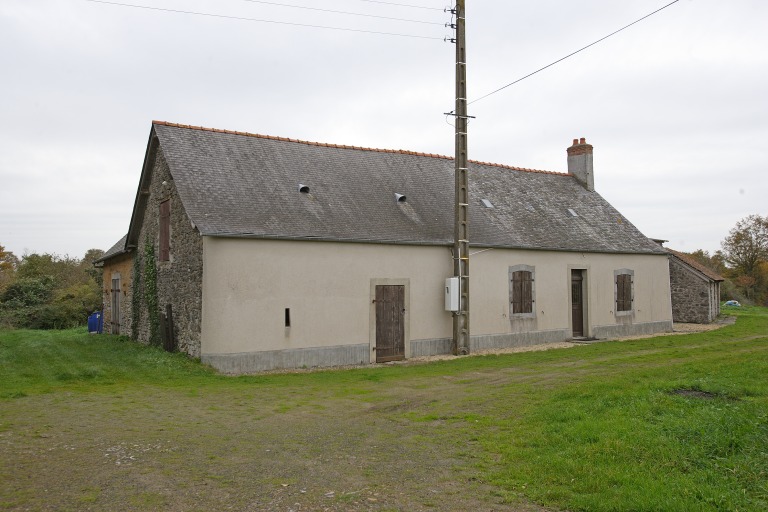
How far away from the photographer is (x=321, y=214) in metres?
14.5

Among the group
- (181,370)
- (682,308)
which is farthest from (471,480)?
(682,308)

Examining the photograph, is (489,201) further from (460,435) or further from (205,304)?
(460,435)

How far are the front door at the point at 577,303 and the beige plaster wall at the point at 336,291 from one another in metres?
0.65

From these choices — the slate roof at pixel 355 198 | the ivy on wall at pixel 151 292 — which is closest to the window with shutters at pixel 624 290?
the slate roof at pixel 355 198

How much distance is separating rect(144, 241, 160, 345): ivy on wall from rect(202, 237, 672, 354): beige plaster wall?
12.4 feet

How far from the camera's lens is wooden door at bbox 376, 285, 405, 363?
14578 mm

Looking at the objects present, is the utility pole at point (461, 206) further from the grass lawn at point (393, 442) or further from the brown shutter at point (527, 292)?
the grass lawn at point (393, 442)

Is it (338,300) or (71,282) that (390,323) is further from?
(71,282)

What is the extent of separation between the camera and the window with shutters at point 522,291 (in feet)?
55.9

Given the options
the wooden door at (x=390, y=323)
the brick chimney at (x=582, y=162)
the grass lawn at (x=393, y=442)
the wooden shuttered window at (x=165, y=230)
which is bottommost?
the grass lawn at (x=393, y=442)

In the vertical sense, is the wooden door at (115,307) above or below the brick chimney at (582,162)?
below

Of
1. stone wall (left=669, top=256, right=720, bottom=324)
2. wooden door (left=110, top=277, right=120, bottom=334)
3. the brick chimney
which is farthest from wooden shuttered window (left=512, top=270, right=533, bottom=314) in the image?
wooden door (left=110, top=277, right=120, bottom=334)

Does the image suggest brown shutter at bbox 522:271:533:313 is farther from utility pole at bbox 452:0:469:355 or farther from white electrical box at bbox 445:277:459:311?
white electrical box at bbox 445:277:459:311

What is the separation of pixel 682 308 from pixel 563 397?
1903cm
